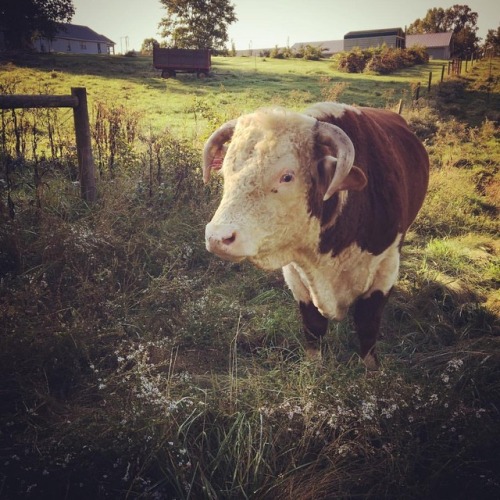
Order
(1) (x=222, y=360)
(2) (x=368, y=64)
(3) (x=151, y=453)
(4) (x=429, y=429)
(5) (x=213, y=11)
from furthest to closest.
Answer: (5) (x=213, y=11)
(2) (x=368, y=64)
(1) (x=222, y=360)
(4) (x=429, y=429)
(3) (x=151, y=453)

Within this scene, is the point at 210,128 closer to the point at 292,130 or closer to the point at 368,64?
the point at 292,130

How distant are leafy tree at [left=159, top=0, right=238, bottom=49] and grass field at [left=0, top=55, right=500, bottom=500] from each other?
17.5 meters

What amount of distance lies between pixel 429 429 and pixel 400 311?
5.85 ft

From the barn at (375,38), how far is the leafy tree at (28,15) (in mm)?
26954

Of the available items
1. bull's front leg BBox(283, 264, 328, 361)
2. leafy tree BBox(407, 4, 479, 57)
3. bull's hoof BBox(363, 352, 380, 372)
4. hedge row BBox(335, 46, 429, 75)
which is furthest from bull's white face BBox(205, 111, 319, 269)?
leafy tree BBox(407, 4, 479, 57)

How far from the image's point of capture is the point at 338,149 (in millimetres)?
1920

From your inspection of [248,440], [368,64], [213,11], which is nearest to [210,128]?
[248,440]

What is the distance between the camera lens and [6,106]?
12.0 ft

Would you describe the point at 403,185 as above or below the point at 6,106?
below

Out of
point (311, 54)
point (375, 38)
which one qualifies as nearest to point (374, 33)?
point (375, 38)

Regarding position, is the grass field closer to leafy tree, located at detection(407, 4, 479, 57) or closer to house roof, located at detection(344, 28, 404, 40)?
leafy tree, located at detection(407, 4, 479, 57)

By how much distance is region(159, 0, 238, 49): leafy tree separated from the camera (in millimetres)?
19969

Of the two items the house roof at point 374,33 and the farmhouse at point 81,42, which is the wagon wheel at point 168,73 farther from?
the house roof at point 374,33

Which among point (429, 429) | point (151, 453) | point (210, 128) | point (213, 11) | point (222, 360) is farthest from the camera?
point (213, 11)
